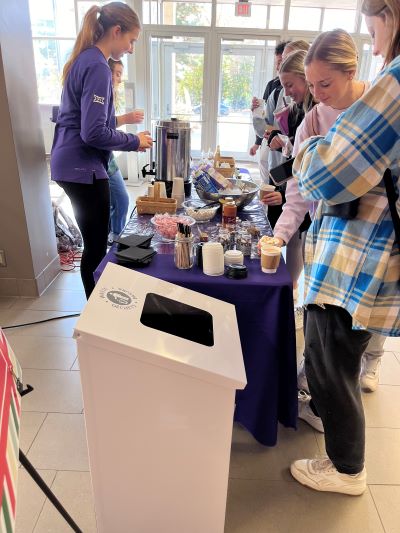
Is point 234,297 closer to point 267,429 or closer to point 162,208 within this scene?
point 267,429

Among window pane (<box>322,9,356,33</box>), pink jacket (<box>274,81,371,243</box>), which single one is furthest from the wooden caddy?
window pane (<box>322,9,356,33</box>)

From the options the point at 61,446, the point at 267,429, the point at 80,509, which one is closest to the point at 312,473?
the point at 267,429

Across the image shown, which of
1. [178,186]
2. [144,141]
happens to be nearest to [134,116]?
[144,141]

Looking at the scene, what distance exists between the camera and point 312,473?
4.52ft

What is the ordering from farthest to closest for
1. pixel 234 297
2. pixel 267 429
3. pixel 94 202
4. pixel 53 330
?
pixel 53 330, pixel 94 202, pixel 267 429, pixel 234 297

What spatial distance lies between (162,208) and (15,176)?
41.6 inches

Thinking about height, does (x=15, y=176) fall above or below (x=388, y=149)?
Result: below

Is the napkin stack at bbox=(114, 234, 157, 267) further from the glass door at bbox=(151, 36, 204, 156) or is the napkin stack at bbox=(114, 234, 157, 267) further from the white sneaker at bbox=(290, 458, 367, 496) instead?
the glass door at bbox=(151, 36, 204, 156)

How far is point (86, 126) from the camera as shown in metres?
1.82

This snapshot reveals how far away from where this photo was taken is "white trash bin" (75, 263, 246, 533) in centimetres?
89

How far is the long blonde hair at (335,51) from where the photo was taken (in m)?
1.10

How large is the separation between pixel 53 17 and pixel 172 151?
6.02 metres

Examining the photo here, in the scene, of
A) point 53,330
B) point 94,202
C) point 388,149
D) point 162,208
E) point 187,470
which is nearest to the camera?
point 388,149

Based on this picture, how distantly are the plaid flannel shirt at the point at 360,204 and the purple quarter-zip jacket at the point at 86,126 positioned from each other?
1193 mm
